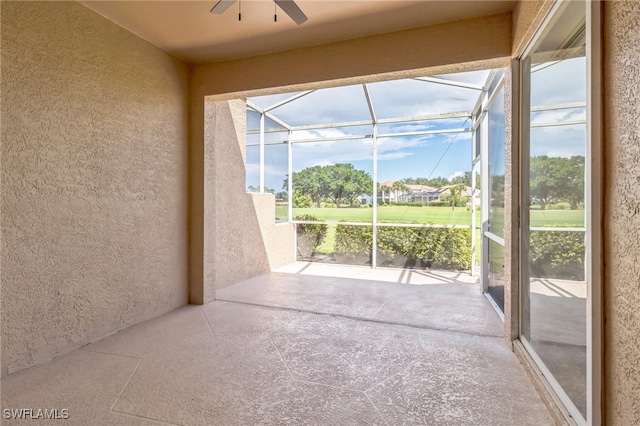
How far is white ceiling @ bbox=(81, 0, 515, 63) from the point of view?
279 centimetres

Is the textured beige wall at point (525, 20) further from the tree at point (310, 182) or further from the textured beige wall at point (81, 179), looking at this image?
the tree at point (310, 182)

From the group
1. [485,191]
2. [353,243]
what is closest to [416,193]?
[353,243]

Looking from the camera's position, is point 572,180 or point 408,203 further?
point 408,203

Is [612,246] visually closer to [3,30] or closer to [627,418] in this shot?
[627,418]

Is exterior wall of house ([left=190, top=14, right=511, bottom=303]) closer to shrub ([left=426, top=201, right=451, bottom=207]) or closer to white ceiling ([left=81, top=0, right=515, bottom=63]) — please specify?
white ceiling ([left=81, top=0, right=515, bottom=63])

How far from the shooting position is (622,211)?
1.31 m

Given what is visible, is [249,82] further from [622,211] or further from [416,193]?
[416,193]

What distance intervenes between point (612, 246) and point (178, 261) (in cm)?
399

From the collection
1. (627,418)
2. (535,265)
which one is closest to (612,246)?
(627,418)

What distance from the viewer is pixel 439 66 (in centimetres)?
308

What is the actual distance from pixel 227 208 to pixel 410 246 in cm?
375

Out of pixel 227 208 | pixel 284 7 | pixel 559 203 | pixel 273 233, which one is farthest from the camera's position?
pixel 273 233

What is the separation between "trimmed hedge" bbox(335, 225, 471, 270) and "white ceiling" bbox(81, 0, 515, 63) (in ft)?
14.0

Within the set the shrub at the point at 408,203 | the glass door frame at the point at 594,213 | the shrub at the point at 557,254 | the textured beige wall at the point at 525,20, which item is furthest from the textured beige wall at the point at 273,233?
the glass door frame at the point at 594,213
